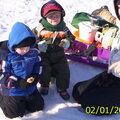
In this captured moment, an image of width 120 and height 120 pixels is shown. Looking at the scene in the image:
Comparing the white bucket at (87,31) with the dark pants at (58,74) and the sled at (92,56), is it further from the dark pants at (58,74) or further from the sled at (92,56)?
the dark pants at (58,74)

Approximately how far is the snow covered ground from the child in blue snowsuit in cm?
13

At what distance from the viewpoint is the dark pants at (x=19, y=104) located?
192 centimetres

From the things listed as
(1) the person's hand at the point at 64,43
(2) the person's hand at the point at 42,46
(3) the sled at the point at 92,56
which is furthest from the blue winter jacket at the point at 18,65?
(3) the sled at the point at 92,56

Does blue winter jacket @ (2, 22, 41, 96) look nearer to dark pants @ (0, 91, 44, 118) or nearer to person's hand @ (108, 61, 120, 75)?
dark pants @ (0, 91, 44, 118)

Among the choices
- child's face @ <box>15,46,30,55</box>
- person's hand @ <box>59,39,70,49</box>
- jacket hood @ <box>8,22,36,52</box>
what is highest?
jacket hood @ <box>8,22,36,52</box>

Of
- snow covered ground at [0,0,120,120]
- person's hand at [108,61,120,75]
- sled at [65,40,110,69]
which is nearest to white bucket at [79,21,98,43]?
sled at [65,40,110,69]

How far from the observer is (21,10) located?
14.1ft

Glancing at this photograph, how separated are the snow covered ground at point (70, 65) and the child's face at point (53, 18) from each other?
2.27 ft

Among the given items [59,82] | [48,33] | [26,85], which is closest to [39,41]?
[48,33]

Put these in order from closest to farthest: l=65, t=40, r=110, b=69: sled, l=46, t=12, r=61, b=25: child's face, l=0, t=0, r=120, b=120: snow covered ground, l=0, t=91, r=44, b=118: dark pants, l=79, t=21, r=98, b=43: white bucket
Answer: l=0, t=91, r=44, b=118: dark pants
l=0, t=0, r=120, b=120: snow covered ground
l=46, t=12, r=61, b=25: child's face
l=65, t=40, r=110, b=69: sled
l=79, t=21, r=98, b=43: white bucket

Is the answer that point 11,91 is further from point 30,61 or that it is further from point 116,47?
point 116,47

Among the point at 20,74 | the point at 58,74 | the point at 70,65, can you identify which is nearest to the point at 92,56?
the point at 70,65

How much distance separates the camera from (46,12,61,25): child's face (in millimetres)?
2309

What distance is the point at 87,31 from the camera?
9.69ft
